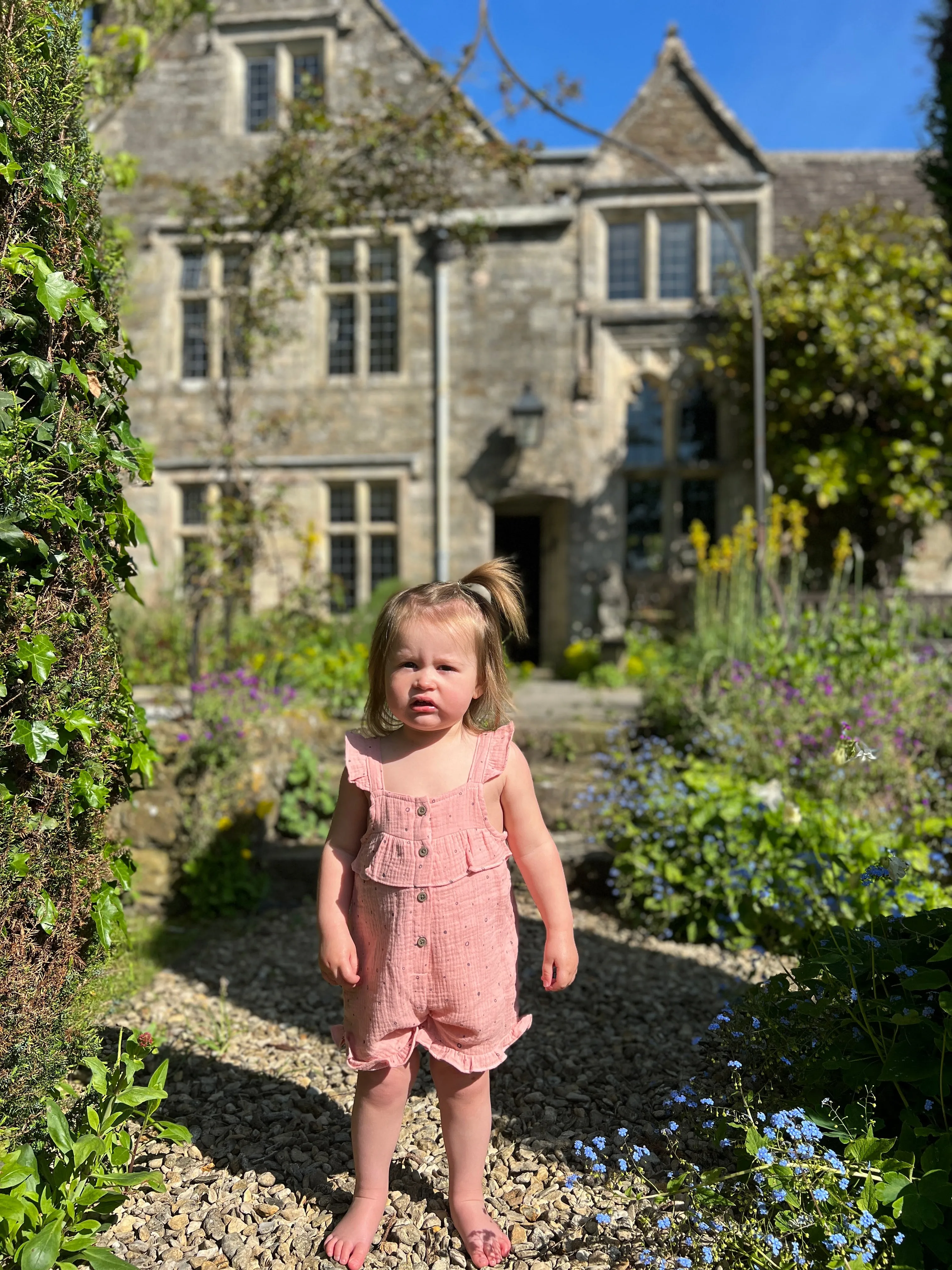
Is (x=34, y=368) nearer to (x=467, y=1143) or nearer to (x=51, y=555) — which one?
(x=51, y=555)

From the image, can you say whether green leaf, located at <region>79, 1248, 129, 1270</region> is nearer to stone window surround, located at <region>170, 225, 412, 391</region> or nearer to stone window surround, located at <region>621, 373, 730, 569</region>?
stone window surround, located at <region>621, 373, 730, 569</region>

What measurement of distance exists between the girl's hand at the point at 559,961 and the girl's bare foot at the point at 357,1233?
0.54 m

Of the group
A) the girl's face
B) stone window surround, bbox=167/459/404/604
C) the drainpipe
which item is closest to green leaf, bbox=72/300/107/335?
the girl's face

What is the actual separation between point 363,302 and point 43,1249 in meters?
11.5

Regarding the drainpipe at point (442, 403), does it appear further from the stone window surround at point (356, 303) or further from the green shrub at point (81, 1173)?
the green shrub at point (81, 1173)

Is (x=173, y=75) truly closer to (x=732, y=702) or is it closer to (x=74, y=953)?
(x=732, y=702)

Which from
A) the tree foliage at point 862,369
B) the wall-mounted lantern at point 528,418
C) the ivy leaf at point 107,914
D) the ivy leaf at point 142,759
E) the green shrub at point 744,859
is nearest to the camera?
the ivy leaf at point 107,914

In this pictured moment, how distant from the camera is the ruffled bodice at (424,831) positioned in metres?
1.82

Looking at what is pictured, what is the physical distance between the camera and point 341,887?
189 centimetres

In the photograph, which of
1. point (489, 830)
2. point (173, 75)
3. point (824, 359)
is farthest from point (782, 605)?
point (173, 75)

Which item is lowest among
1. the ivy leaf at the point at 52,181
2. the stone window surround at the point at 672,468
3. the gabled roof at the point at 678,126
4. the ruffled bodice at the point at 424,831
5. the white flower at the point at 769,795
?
the white flower at the point at 769,795

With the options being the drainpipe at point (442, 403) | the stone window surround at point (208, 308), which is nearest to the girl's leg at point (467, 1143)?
the drainpipe at point (442, 403)

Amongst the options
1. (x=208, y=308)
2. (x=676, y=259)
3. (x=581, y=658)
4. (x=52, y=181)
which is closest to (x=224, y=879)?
(x=52, y=181)

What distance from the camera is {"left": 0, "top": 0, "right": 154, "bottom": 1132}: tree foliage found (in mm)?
1751
